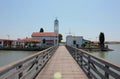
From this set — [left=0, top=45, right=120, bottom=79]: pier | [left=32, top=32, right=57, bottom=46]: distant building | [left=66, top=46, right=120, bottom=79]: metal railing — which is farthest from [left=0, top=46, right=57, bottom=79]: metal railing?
[left=32, top=32, right=57, bottom=46]: distant building

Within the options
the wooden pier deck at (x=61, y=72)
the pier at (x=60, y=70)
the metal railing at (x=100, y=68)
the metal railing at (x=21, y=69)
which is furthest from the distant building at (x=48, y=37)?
the metal railing at (x=21, y=69)

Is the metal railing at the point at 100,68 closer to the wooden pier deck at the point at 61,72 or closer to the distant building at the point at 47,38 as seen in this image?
the wooden pier deck at the point at 61,72

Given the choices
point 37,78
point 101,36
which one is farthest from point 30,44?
point 37,78

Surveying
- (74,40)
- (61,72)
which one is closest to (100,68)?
(61,72)

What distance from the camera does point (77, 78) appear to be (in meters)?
7.46

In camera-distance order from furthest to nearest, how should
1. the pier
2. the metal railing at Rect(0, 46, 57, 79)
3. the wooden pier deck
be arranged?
the wooden pier deck → the pier → the metal railing at Rect(0, 46, 57, 79)

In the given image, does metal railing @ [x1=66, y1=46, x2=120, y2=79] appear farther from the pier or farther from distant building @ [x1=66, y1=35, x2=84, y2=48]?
distant building @ [x1=66, y1=35, x2=84, y2=48]

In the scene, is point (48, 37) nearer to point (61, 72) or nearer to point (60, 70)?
point (60, 70)

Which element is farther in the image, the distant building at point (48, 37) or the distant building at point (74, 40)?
the distant building at point (48, 37)

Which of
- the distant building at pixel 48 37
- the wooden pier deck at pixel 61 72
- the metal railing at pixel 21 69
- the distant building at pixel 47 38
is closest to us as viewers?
the metal railing at pixel 21 69

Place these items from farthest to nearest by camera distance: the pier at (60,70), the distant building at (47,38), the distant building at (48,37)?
the distant building at (47,38) → the distant building at (48,37) → the pier at (60,70)

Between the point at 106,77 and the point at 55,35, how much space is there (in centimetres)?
7098

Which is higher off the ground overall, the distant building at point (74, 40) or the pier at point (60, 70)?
the distant building at point (74, 40)

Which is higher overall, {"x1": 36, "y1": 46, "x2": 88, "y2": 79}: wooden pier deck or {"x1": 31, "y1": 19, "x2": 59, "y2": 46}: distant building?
{"x1": 31, "y1": 19, "x2": 59, "y2": 46}: distant building
